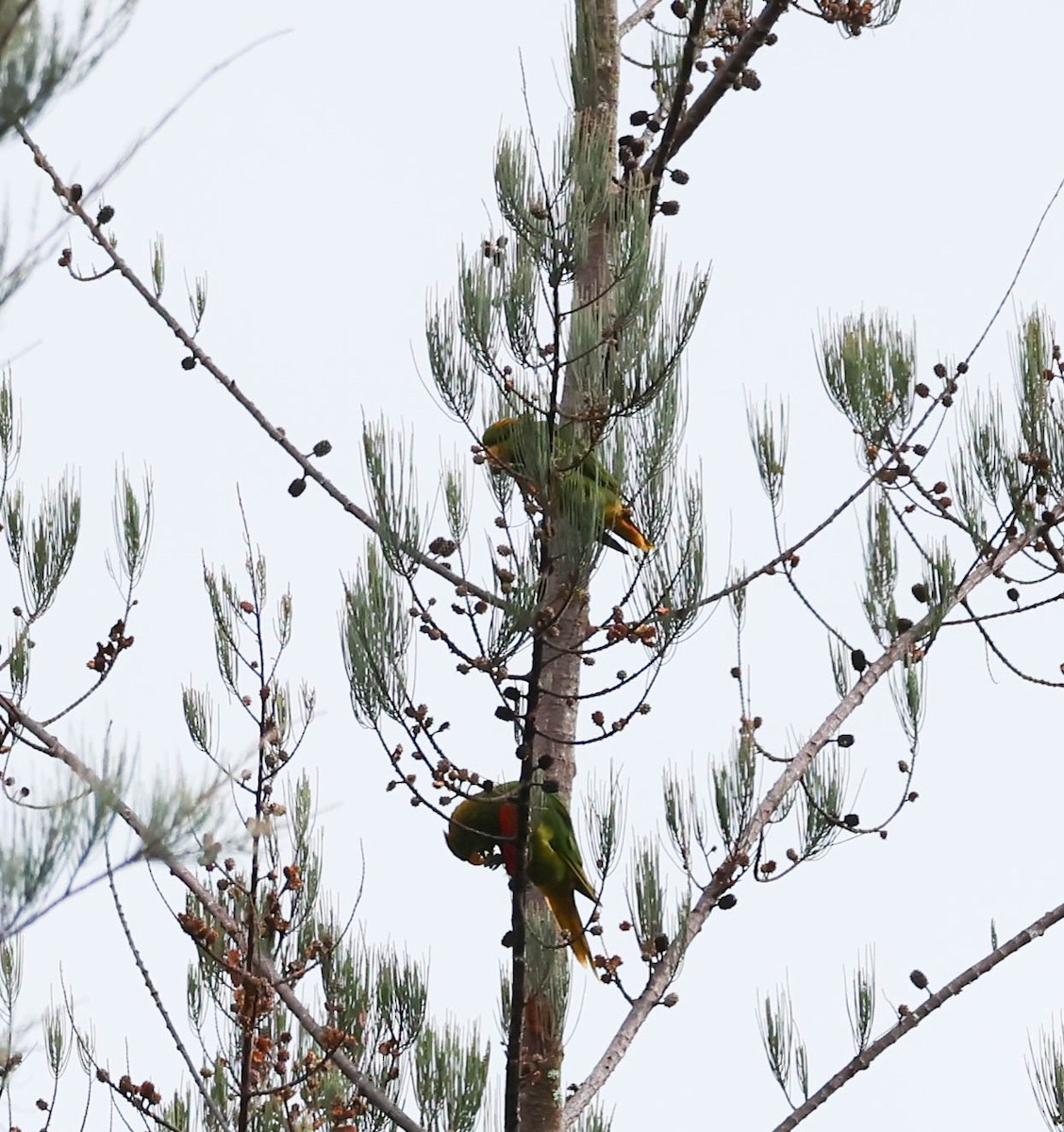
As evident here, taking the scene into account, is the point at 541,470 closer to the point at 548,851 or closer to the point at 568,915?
the point at 548,851

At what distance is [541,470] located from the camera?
9.00ft

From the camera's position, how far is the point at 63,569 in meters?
3.53

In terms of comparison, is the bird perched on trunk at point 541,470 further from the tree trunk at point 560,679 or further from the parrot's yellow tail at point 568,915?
the parrot's yellow tail at point 568,915

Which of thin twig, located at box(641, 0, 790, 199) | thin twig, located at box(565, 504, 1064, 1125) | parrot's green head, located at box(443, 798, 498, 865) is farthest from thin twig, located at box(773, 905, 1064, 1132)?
thin twig, located at box(641, 0, 790, 199)

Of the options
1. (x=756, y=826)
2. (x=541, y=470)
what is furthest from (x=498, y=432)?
(x=756, y=826)

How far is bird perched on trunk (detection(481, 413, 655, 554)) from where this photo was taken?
8.97ft

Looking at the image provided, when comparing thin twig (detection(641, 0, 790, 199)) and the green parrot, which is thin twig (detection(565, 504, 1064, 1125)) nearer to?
the green parrot

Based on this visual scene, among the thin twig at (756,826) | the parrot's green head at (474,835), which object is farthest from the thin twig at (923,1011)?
the parrot's green head at (474,835)

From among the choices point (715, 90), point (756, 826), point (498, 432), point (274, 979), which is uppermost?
point (715, 90)

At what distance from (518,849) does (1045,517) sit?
141cm

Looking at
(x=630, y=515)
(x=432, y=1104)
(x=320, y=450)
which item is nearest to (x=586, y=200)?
A: (x=630, y=515)

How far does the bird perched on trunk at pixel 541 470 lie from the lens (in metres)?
2.73

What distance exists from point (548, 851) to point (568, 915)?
0.26 metres

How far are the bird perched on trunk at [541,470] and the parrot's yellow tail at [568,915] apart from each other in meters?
1.23
